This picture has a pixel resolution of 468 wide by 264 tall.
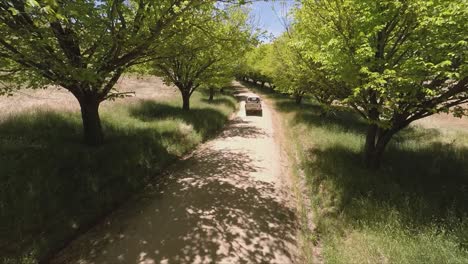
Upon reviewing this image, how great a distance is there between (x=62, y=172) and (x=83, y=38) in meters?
3.78

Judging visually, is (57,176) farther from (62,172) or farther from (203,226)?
(203,226)

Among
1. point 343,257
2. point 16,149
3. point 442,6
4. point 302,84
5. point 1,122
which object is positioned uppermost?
point 442,6

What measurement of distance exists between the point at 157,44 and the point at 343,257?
7623 mm

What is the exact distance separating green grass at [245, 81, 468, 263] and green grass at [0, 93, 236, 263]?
5689 millimetres

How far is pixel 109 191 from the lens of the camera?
7410 millimetres

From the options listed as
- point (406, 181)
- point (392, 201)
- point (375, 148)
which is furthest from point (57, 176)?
point (406, 181)

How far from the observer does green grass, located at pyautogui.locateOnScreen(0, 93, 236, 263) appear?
18.1 feet

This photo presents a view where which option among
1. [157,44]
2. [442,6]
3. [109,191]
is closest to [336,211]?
[442,6]

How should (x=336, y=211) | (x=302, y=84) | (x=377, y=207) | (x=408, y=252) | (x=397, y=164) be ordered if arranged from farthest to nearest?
(x=302, y=84) < (x=397, y=164) < (x=336, y=211) < (x=377, y=207) < (x=408, y=252)

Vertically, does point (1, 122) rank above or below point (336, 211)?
above

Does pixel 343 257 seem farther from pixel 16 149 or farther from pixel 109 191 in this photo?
pixel 16 149

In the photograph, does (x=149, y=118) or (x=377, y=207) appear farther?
(x=149, y=118)

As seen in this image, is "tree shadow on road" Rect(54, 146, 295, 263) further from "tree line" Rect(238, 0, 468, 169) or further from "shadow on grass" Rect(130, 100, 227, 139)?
"shadow on grass" Rect(130, 100, 227, 139)

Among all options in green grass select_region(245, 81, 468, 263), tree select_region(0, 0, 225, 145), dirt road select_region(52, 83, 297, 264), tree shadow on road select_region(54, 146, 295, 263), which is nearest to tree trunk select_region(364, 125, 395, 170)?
green grass select_region(245, 81, 468, 263)
